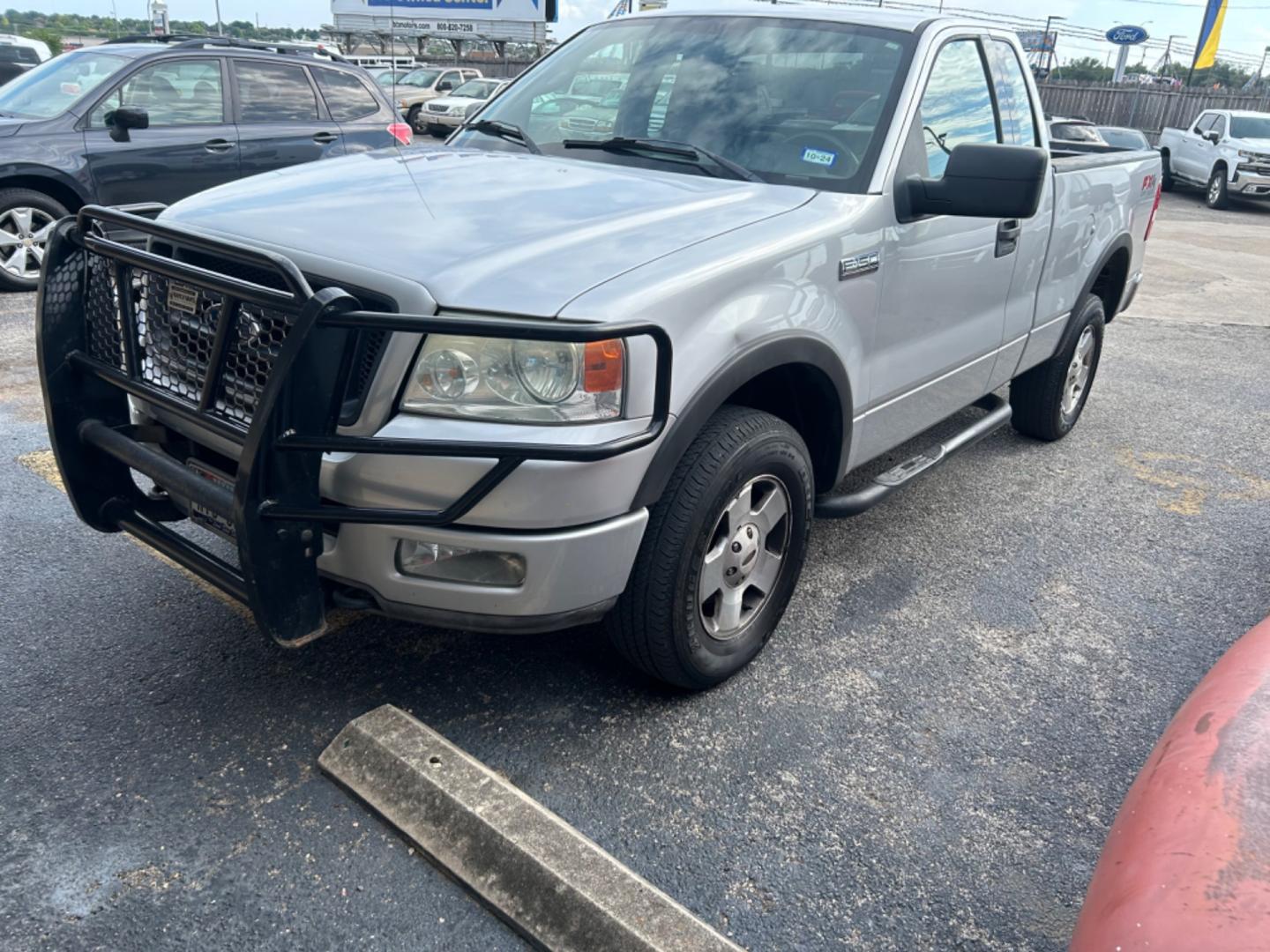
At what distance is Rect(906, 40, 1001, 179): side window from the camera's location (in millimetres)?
3551

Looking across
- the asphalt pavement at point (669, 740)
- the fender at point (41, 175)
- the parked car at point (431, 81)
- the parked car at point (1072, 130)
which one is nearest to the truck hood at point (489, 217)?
the asphalt pavement at point (669, 740)

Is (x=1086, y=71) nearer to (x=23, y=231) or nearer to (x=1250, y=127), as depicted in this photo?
(x=1250, y=127)

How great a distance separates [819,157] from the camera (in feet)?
10.9

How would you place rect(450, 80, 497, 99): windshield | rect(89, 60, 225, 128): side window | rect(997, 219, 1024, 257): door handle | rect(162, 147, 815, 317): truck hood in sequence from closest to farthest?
rect(162, 147, 815, 317): truck hood
rect(997, 219, 1024, 257): door handle
rect(89, 60, 225, 128): side window
rect(450, 80, 497, 99): windshield

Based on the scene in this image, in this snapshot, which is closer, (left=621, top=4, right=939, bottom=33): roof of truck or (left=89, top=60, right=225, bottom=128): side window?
(left=621, top=4, right=939, bottom=33): roof of truck

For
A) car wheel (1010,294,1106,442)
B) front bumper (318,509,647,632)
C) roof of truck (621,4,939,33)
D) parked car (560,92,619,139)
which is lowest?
car wheel (1010,294,1106,442)

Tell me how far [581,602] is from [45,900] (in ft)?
4.22

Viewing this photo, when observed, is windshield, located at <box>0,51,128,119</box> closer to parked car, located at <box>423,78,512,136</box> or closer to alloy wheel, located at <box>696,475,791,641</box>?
→ alloy wheel, located at <box>696,475,791,641</box>

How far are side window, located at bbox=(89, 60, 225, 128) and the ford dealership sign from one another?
3812cm

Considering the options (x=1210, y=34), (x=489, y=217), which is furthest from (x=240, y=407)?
(x=1210, y=34)

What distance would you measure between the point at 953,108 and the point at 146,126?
5979 millimetres

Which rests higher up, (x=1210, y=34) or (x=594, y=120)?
(x=1210, y=34)

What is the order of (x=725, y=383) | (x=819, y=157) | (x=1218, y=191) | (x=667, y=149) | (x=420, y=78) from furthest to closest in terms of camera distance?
(x=420, y=78) → (x=1218, y=191) → (x=667, y=149) → (x=819, y=157) → (x=725, y=383)

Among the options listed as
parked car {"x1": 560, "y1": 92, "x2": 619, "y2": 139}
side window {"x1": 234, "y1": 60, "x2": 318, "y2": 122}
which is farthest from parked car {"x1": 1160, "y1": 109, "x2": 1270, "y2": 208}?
parked car {"x1": 560, "y1": 92, "x2": 619, "y2": 139}
